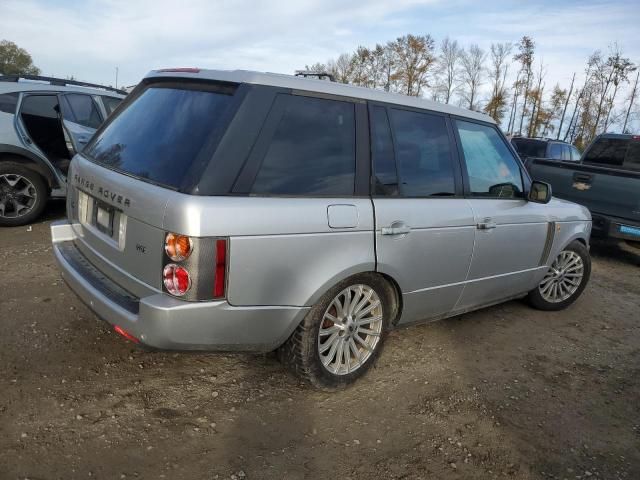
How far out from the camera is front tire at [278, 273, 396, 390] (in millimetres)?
2848

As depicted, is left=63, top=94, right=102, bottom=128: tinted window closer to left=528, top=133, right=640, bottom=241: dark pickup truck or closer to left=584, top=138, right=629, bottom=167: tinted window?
left=528, top=133, right=640, bottom=241: dark pickup truck

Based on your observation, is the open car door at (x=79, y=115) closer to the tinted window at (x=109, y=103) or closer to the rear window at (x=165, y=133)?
the tinted window at (x=109, y=103)

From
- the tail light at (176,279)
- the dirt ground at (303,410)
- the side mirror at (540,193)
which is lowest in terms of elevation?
the dirt ground at (303,410)

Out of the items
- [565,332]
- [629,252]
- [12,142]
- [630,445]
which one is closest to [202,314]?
[630,445]

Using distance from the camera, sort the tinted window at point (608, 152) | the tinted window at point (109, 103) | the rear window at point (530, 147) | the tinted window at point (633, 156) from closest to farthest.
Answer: the tinted window at point (109, 103), the tinted window at point (633, 156), the tinted window at point (608, 152), the rear window at point (530, 147)

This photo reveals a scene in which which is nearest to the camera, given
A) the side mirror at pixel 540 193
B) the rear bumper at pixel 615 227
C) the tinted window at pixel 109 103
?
the side mirror at pixel 540 193

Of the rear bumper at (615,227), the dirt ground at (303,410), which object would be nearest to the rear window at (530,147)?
the rear bumper at (615,227)

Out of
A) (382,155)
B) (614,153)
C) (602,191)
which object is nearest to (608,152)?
(614,153)

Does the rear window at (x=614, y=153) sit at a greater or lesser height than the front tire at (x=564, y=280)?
greater

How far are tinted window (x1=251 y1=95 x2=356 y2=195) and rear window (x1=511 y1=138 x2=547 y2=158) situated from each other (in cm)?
1040

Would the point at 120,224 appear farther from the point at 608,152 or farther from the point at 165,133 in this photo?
the point at 608,152

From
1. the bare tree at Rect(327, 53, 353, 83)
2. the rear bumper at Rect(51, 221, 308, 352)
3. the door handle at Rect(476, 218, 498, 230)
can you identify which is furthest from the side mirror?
the bare tree at Rect(327, 53, 353, 83)

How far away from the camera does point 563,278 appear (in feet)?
→ 16.1

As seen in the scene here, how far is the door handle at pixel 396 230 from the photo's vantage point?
9.68ft
